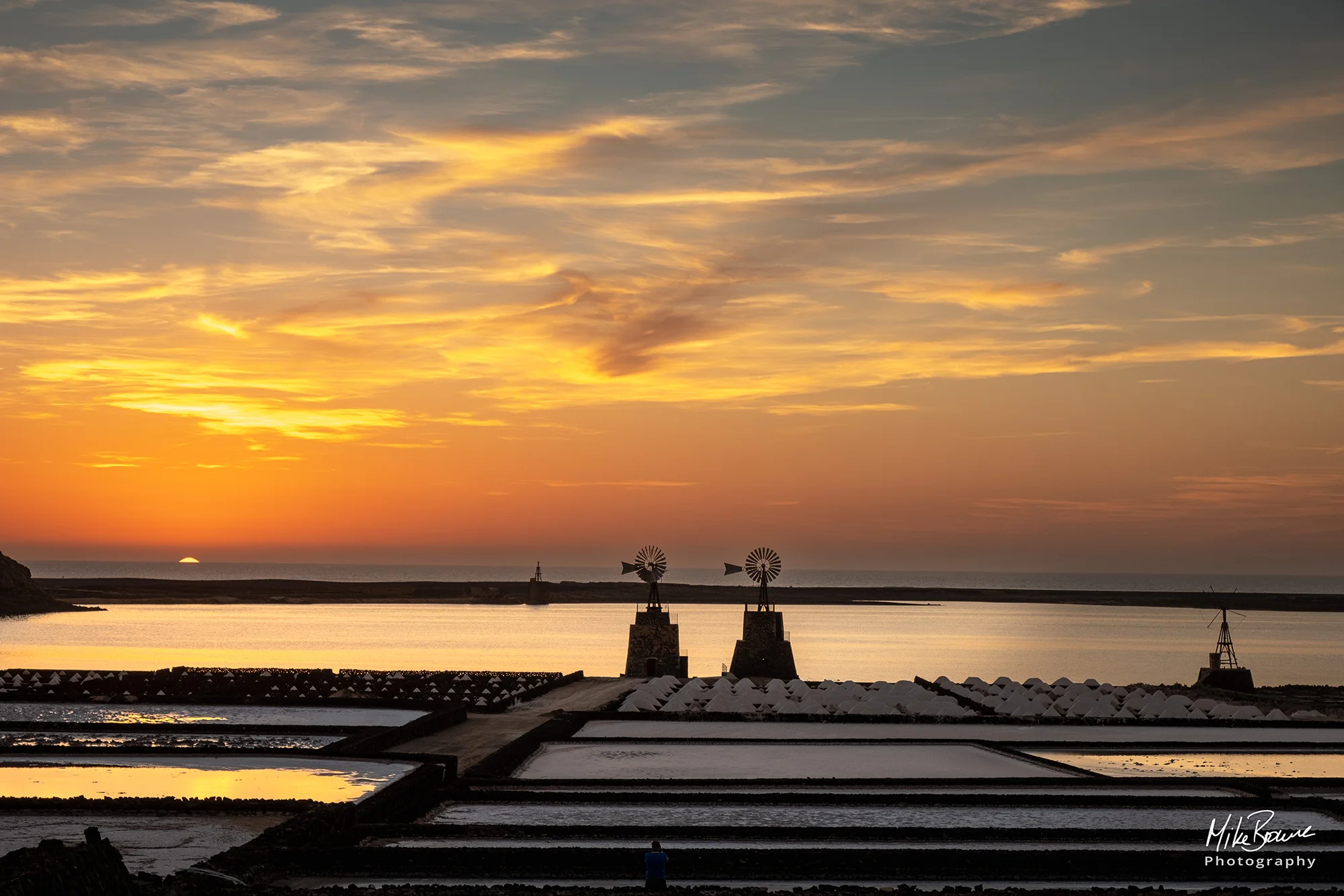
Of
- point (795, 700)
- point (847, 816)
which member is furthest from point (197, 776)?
point (795, 700)

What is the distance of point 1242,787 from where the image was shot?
92.0ft

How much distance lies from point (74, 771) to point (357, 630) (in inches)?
3897

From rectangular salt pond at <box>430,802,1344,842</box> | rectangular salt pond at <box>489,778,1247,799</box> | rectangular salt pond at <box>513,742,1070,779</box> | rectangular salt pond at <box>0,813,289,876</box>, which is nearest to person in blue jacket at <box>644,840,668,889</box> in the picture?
rectangular salt pond at <box>430,802,1344,842</box>

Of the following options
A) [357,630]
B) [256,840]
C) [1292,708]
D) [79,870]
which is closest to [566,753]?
[256,840]

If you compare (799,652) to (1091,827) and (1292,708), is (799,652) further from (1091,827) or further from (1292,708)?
(1091,827)

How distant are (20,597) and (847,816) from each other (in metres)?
140

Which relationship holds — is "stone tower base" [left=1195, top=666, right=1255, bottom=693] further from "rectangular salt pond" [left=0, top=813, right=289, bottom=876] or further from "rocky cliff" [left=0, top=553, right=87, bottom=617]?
"rocky cliff" [left=0, top=553, right=87, bottom=617]

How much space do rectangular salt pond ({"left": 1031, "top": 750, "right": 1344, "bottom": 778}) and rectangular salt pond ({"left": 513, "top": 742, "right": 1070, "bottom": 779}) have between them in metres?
1.79

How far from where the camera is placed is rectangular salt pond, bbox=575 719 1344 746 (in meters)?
38.1

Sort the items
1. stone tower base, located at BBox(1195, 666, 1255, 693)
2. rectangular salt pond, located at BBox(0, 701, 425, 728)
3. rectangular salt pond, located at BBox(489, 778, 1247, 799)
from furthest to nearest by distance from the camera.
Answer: stone tower base, located at BBox(1195, 666, 1255, 693) → rectangular salt pond, located at BBox(0, 701, 425, 728) → rectangular salt pond, located at BBox(489, 778, 1247, 799)

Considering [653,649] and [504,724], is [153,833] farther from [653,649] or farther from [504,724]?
[653,649]

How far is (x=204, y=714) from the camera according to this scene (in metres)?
42.8

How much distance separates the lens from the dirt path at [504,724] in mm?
33875
